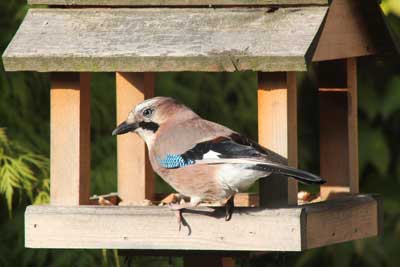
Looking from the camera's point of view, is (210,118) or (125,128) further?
(210,118)

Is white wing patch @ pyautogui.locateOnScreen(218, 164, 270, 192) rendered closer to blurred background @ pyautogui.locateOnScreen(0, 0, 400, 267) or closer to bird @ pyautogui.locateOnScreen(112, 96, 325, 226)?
bird @ pyautogui.locateOnScreen(112, 96, 325, 226)

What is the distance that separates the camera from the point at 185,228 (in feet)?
14.9

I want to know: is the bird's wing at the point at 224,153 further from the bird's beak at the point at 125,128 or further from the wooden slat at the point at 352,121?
the wooden slat at the point at 352,121

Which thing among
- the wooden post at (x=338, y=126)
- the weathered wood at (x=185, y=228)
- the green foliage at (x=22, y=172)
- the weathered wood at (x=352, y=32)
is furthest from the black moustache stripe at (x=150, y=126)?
the green foliage at (x=22, y=172)

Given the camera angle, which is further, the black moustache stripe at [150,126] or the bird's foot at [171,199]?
the bird's foot at [171,199]

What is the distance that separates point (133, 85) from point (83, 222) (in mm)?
864

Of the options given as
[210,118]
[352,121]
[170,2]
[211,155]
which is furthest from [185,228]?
[210,118]

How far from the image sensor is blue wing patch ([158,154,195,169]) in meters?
4.55

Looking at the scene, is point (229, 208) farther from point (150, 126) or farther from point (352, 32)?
point (352, 32)

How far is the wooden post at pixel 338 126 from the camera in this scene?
524cm

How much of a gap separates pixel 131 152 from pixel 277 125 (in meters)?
1.04

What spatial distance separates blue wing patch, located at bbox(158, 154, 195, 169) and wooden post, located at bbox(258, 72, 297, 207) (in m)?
0.26

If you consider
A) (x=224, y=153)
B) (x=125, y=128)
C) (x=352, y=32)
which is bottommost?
(x=224, y=153)

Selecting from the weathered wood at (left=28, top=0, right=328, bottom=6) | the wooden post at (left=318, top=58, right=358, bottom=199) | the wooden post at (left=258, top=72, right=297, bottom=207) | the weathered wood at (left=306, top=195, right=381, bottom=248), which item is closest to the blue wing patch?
the wooden post at (left=258, top=72, right=297, bottom=207)
